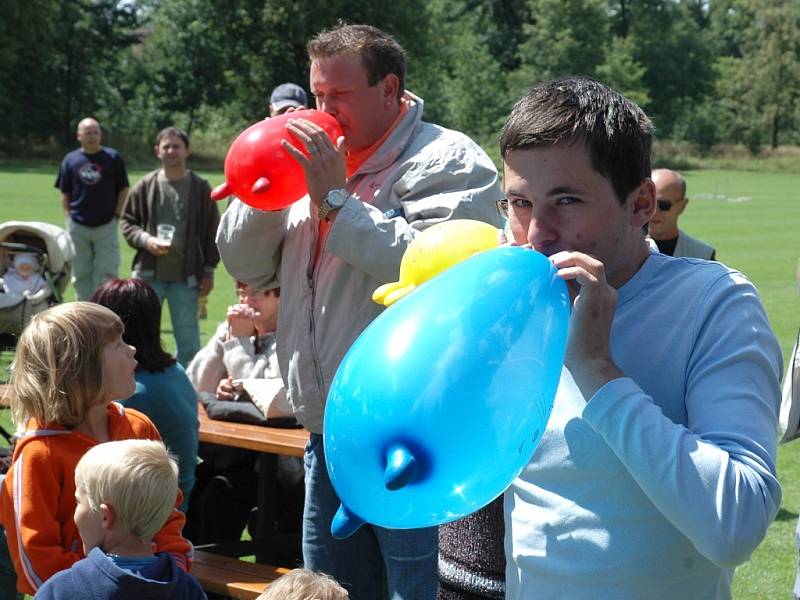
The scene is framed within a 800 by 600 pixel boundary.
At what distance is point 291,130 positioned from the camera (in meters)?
3.35

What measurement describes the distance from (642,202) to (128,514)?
188 cm

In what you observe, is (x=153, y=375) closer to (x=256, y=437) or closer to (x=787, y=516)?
(x=256, y=437)

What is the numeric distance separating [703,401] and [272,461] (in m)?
3.98

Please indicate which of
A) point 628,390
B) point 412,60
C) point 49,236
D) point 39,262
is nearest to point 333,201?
point 628,390

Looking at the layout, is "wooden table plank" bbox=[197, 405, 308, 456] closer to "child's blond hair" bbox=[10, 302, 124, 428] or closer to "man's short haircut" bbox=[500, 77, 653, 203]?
"child's blond hair" bbox=[10, 302, 124, 428]

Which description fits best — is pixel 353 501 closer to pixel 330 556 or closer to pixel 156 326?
pixel 330 556

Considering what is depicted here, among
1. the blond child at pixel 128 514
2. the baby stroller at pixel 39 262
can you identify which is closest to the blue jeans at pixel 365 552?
the blond child at pixel 128 514

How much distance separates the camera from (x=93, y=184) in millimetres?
13438

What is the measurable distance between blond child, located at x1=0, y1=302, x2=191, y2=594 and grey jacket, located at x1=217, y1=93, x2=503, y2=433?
550 millimetres

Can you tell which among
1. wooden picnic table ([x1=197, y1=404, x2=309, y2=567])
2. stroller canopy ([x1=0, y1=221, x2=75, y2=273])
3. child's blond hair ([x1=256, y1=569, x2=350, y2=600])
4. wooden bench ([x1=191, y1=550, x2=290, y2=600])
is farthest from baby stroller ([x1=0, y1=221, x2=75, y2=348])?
child's blond hair ([x1=256, y1=569, x2=350, y2=600])

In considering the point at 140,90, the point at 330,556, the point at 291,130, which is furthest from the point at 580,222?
the point at 140,90

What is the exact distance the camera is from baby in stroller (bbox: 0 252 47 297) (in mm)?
10500

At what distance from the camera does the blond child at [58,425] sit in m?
3.55

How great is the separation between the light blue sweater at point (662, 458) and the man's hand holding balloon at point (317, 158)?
1524 millimetres
